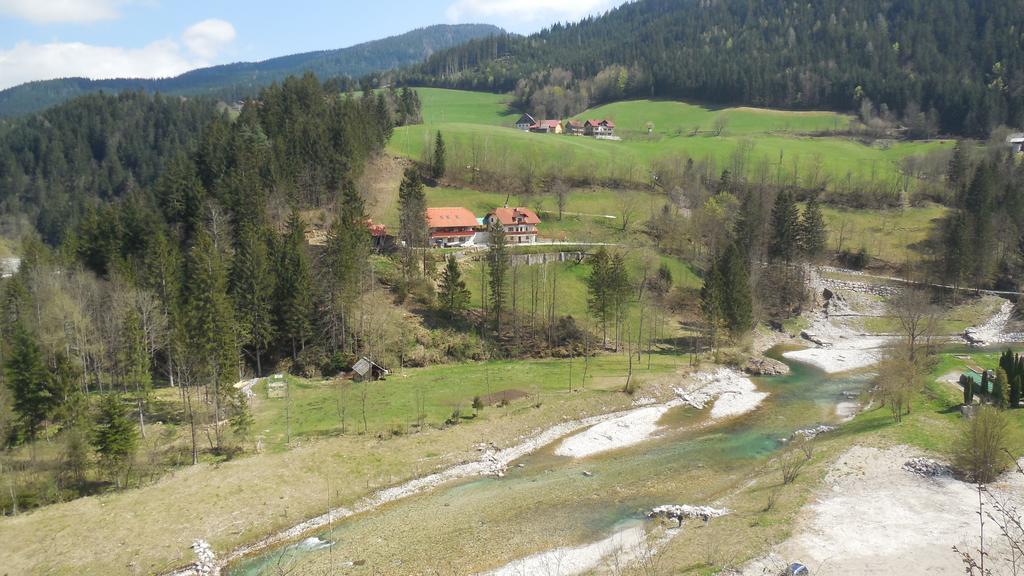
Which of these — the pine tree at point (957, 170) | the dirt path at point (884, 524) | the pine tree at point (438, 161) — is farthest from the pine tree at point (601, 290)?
the pine tree at point (957, 170)

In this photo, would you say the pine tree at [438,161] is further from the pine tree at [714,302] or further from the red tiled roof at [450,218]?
the pine tree at [714,302]

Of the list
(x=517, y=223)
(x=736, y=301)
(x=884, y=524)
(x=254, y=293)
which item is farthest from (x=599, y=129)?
(x=884, y=524)

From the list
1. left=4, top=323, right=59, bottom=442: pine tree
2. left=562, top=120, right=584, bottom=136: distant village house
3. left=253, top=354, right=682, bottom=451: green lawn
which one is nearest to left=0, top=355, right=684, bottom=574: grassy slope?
left=253, top=354, right=682, bottom=451: green lawn

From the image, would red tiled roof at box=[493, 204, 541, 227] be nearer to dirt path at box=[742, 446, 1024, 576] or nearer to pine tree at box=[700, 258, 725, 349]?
pine tree at box=[700, 258, 725, 349]

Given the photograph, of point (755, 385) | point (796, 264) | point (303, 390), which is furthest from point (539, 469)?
point (796, 264)

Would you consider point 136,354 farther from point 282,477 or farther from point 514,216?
point 514,216

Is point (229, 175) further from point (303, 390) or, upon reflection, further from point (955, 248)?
point (955, 248)
